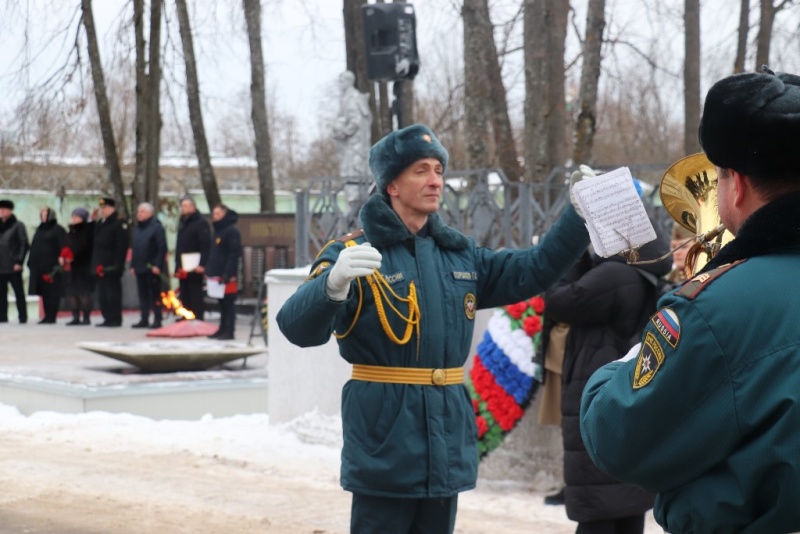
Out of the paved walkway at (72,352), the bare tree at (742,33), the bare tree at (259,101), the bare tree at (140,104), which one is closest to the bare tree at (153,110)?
the bare tree at (140,104)

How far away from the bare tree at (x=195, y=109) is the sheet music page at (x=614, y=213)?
19915 millimetres

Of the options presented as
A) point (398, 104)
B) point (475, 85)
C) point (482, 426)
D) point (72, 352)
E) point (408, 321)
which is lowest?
point (72, 352)

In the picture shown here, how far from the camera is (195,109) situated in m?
23.7

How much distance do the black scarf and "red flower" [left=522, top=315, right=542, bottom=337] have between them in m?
4.77

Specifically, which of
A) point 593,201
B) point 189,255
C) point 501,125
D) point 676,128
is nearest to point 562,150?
point 501,125

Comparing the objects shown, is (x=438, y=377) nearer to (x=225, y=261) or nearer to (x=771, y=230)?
(x=771, y=230)

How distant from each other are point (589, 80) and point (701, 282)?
14.2 meters

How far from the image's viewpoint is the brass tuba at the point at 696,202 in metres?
2.84

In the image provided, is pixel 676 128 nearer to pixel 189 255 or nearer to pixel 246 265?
pixel 246 265

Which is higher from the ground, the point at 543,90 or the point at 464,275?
the point at 543,90

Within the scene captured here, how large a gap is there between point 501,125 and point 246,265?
5.73 m

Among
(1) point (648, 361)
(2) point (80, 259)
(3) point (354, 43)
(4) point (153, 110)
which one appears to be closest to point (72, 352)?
(2) point (80, 259)

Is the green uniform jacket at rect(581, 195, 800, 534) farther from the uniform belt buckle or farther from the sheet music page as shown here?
the uniform belt buckle

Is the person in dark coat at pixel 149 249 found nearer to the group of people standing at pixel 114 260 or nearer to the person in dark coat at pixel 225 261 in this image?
the group of people standing at pixel 114 260
